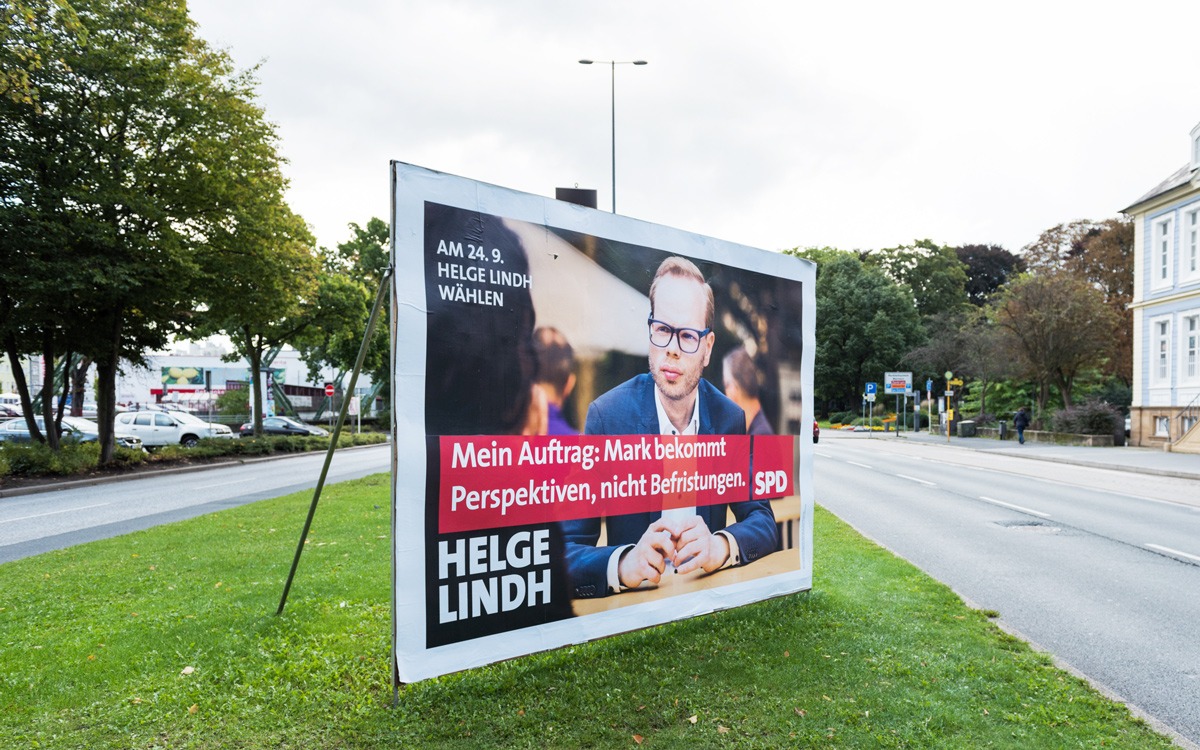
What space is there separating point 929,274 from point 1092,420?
4713 centimetres

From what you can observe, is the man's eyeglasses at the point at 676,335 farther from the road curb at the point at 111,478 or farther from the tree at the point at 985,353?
the tree at the point at 985,353

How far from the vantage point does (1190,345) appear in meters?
31.2

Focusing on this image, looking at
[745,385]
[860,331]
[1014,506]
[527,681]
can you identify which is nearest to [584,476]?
[527,681]

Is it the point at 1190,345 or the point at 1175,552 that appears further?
the point at 1190,345

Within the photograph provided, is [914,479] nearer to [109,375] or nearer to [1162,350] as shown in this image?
[1162,350]

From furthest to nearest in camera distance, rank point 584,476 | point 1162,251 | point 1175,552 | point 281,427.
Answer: point 281,427 → point 1162,251 → point 1175,552 → point 584,476

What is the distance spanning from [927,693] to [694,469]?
203 cm

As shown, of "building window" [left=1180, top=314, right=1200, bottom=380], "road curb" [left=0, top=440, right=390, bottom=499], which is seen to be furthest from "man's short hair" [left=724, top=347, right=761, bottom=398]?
"building window" [left=1180, top=314, right=1200, bottom=380]

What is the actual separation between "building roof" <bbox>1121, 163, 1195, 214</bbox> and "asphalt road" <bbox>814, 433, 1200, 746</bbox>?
17968 millimetres

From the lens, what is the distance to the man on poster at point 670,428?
5051 millimetres

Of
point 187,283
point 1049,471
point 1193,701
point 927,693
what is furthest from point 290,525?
point 1049,471

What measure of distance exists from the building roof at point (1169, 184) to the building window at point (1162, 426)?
9.11 meters

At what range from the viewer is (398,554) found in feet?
13.5

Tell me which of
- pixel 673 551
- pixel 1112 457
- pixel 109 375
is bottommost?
pixel 1112 457
